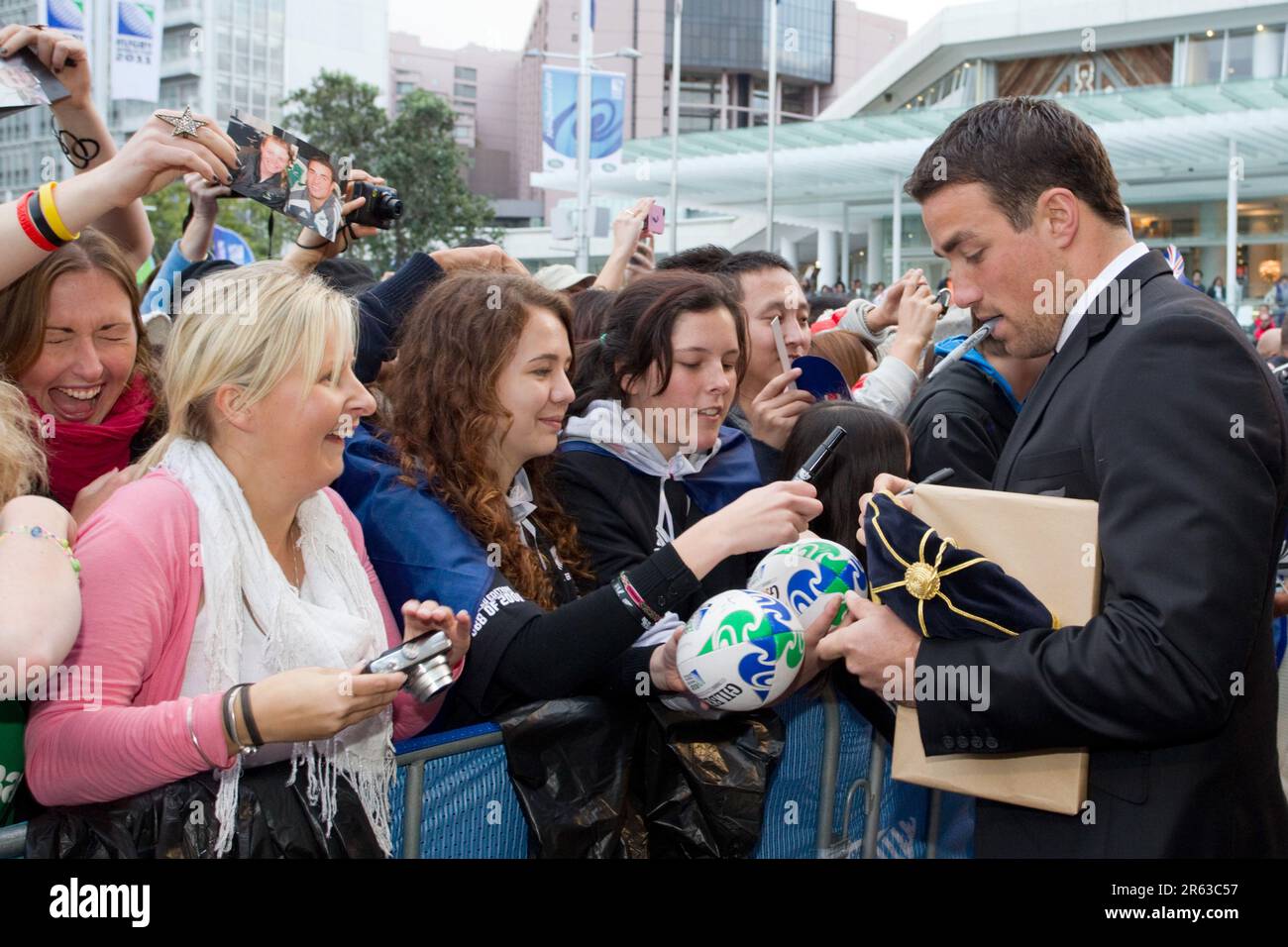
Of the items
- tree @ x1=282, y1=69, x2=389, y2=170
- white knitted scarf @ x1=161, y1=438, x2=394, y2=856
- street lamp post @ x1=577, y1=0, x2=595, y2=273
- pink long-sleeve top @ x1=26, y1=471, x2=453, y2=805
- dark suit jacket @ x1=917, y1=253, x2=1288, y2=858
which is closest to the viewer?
dark suit jacket @ x1=917, y1=253, x2=1288, y2=858

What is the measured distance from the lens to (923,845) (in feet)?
11.4

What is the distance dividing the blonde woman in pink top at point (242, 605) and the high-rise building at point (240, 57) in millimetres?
67993

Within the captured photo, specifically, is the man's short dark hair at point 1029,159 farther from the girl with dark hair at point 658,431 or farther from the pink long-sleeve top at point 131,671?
the pink long-sleeve top at point 131,671

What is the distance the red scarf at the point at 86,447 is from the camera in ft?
9.46

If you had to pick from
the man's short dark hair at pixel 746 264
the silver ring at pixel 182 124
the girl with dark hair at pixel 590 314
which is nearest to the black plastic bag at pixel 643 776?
the silver ring at pixel 182 124

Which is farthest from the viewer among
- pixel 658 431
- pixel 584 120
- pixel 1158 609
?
pixel 584 120

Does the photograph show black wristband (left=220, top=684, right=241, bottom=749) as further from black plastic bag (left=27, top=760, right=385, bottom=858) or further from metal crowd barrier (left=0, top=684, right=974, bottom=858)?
metal crowd barrier (left=0, top=684, right=974, bottom=858)

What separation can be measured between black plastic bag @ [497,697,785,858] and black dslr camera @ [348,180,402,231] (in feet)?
6.32

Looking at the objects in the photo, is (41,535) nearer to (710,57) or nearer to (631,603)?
(631,603)

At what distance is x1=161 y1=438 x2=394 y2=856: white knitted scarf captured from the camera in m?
2.28

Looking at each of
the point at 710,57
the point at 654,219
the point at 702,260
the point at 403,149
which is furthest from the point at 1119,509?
the point at 710,57

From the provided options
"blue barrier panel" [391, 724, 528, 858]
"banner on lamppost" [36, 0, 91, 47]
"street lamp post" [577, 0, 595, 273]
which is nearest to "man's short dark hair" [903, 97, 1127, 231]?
"blue barrier panel" [391, 724, 528, 858]

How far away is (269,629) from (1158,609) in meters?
1.65

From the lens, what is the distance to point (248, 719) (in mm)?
2076
